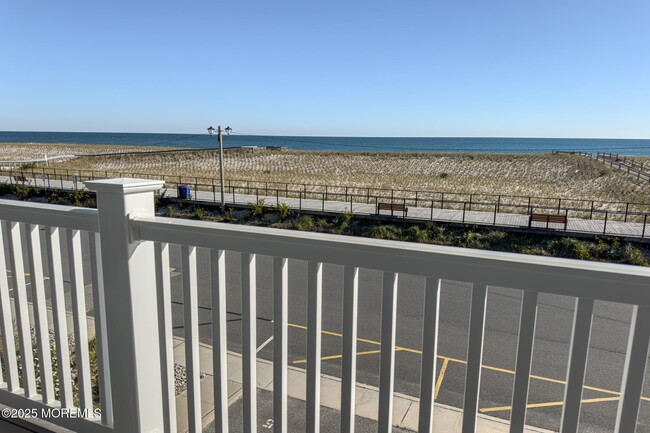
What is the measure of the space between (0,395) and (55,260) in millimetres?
1143

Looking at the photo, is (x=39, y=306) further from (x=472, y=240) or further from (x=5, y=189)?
(x=5, y=189)

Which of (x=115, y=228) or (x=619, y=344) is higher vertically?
(x=115, y=228)

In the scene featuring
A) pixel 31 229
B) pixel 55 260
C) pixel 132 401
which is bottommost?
pixel 132 401

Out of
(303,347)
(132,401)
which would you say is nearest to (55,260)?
(132,401)

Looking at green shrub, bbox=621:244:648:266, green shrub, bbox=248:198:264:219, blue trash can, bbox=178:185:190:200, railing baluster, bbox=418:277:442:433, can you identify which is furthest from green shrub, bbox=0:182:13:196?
railing baluster, bbox=418:277:442:433

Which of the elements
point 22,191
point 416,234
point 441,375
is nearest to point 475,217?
point 416,234

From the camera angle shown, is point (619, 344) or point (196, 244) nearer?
point (196, 244)

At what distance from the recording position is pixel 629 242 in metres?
15.9

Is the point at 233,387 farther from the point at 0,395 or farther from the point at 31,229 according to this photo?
the point at 31,229

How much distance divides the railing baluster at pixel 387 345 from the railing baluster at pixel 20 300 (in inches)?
80.0

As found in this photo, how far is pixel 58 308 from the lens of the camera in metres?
2.46

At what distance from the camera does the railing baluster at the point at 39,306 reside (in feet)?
8.07

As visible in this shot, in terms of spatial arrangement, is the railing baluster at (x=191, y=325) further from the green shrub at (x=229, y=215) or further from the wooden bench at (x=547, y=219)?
the green shrub at (x=229, y=215)

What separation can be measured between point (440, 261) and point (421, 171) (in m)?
47.8
